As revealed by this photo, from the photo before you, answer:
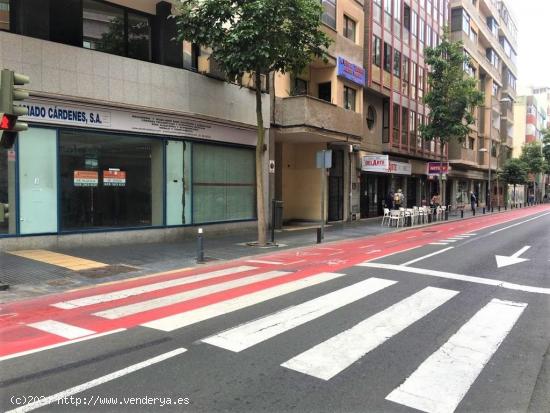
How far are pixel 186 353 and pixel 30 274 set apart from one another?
5.85m

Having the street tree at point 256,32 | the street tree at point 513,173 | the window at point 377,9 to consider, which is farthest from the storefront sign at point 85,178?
the street tree at point 513,173

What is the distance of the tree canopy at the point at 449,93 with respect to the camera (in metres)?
28.5

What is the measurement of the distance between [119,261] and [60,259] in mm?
1333

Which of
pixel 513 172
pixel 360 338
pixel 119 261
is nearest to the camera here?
pixel 360 338

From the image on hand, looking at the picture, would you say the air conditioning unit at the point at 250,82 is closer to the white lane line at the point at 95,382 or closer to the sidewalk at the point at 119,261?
the sidewalk at the point at 119,261

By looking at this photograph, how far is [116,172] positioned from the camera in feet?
46.3

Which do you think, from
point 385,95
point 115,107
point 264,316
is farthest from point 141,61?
point 385,95

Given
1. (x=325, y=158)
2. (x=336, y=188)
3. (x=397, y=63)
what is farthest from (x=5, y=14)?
(x=397, y=63)

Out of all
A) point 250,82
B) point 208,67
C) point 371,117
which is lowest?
point 250,82

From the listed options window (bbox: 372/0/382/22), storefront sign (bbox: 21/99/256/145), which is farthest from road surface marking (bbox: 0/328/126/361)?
window (bbox: 372/0/382/22)

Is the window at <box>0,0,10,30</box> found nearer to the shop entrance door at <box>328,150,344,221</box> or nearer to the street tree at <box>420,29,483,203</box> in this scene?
the shop entrance door at <box>328,150,344,221</box>

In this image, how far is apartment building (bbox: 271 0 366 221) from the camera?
66.3 feet

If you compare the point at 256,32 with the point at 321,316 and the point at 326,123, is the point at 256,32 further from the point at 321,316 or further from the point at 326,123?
the point at 326,123

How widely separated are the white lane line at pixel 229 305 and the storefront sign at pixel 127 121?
26.4ft
